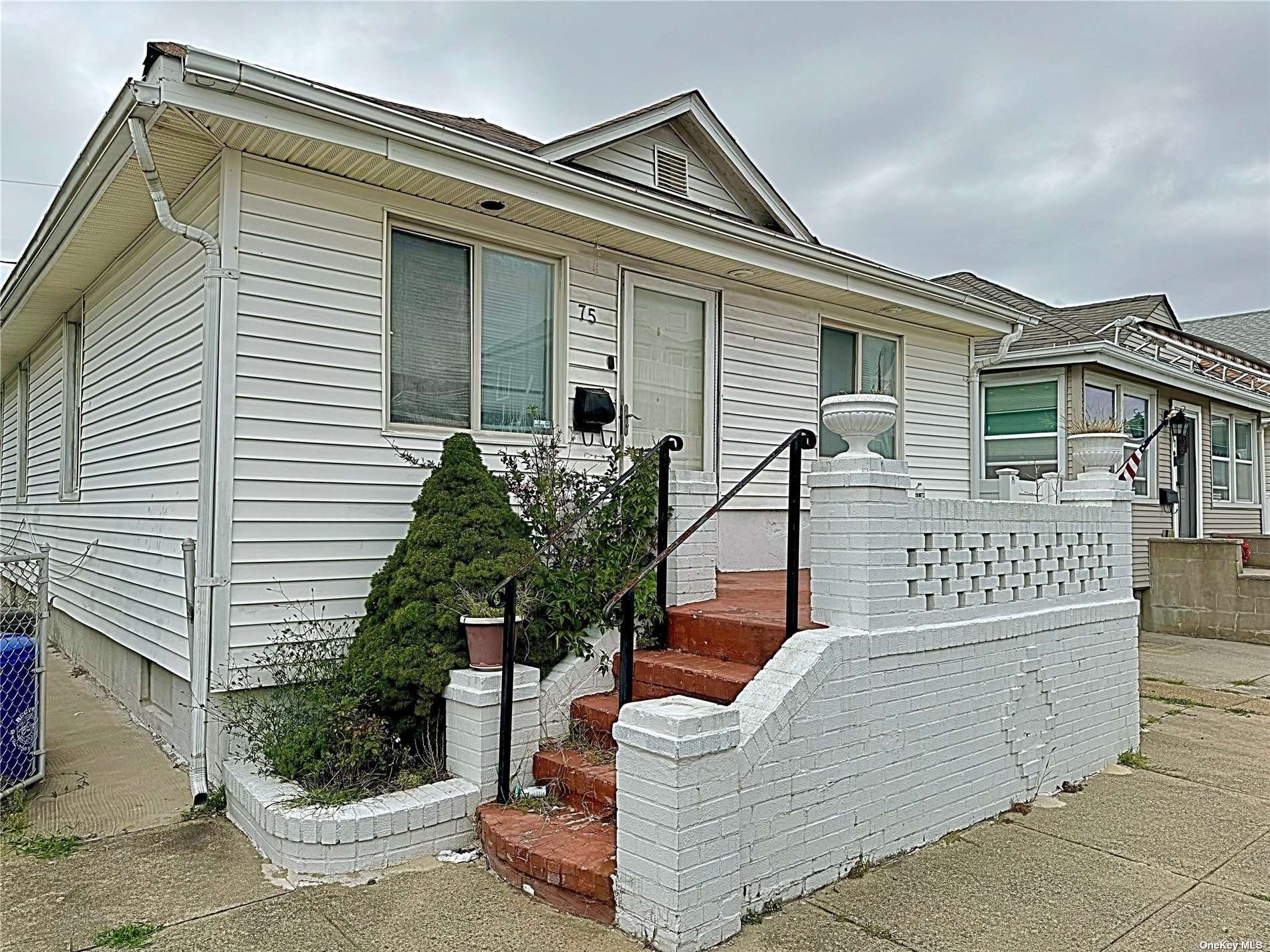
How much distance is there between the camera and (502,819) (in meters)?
3.84

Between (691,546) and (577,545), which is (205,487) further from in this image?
(691,546)

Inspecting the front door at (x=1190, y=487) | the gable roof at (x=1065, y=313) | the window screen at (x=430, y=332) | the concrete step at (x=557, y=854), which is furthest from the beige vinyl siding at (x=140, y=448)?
the front door at (x=1190, y=487)

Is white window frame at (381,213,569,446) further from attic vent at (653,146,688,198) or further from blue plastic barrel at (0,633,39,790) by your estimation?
attic vent at (653,146,688,198)

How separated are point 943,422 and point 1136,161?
25.2ft

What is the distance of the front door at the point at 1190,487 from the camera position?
14453mm

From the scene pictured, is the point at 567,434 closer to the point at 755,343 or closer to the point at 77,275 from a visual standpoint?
the point at 755,343

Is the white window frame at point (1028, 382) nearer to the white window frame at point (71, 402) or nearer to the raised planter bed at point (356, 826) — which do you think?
the raised planter bed at point (356, 826)

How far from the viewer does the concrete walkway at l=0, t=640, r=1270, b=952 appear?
3193mm

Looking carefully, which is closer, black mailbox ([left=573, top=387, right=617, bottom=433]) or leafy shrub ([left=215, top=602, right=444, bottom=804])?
leafy shrub ([left=215, top=602, right=444, bottom=804])

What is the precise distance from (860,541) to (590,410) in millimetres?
2531

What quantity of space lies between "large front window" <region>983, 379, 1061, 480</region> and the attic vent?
6736mm

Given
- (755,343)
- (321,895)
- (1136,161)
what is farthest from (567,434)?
(1136,161)

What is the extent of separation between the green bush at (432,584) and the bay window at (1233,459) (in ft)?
49.0

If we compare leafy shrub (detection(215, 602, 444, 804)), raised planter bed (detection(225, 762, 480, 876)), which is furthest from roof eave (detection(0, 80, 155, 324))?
raised planter bed (detection(225, 762, 480, 876))
